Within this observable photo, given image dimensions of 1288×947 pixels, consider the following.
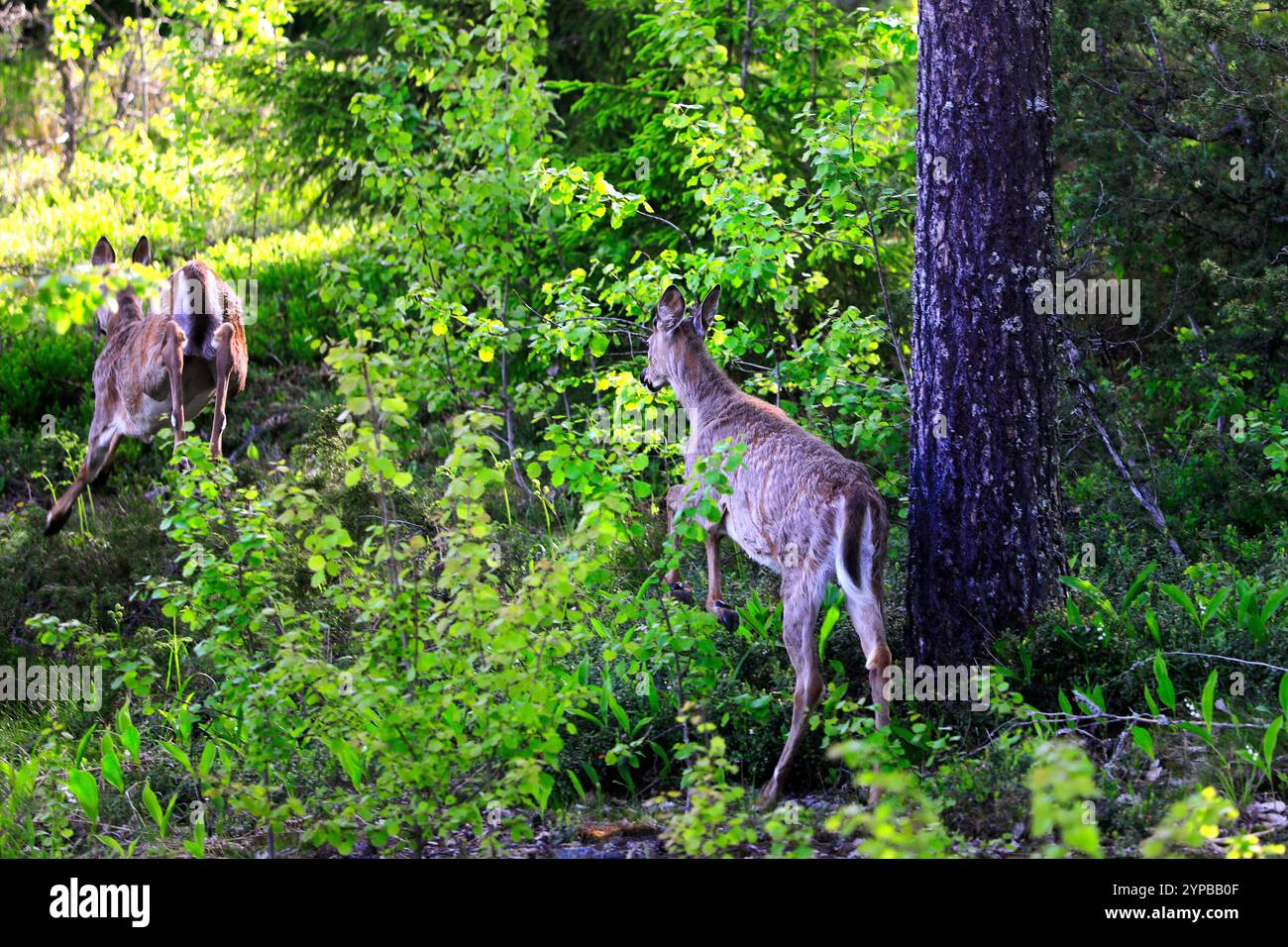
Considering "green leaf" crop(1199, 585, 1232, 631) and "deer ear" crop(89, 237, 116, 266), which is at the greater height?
"deer ear" crop(89, 237, 116, 266)

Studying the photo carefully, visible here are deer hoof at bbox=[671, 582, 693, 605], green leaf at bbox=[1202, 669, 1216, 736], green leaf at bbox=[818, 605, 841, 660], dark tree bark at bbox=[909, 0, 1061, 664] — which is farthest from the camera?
deer hoof at bbox=[671, 582, 693, 605]

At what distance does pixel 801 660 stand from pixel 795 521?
0.67 meters

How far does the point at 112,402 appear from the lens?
31.9 ft

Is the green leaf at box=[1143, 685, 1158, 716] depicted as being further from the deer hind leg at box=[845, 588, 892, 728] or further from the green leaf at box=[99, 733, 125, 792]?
the green leaf at box=[99, 733, 125, 792]

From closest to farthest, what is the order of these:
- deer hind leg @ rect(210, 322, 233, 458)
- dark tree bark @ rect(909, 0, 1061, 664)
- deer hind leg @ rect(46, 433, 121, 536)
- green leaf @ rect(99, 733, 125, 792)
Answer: dark tree bark @ rect(909, 0, 1061, 664) < green leaf @ rect(99, 733, 125, 792) < deer hind leg @ rect(210, 322, 233, 458) < deer hind leg @ rect(46, 433, 121, 536)

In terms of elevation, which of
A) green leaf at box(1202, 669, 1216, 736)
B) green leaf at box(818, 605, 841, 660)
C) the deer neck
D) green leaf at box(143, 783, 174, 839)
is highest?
the deer neck

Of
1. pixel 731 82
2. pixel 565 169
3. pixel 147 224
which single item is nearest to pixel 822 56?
pixel 731 82

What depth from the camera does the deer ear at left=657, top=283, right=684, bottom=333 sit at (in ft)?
25.5

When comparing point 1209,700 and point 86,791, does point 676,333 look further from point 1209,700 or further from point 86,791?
point 86,791

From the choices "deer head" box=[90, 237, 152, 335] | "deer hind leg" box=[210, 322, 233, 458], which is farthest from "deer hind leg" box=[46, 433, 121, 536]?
"deer hind leg" box=[210, 322, 233, 458]

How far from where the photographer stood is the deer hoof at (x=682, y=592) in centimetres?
726

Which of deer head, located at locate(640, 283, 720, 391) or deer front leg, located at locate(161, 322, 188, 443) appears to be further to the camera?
deer front leg, located at locate(161, 322, 188, 443)

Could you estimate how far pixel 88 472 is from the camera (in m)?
9.82

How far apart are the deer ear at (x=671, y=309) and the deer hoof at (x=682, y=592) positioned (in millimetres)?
1559
